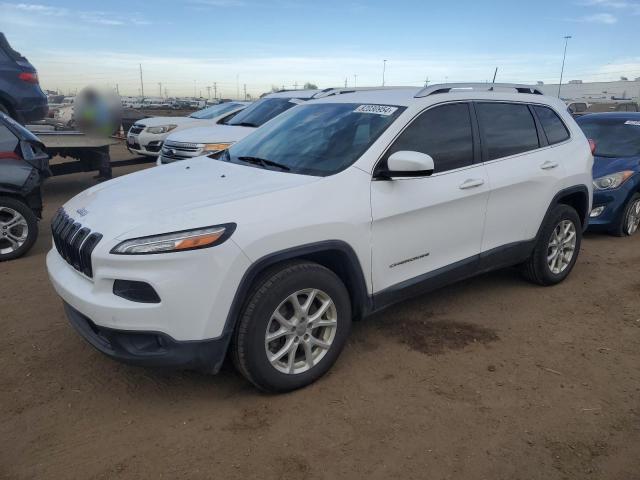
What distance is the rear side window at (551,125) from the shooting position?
4.76 meters

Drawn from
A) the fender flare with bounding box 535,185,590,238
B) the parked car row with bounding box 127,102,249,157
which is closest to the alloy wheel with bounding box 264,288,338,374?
the fender flare with bounding box 535,185,590,238

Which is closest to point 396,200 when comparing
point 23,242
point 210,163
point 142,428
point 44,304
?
point 210,163

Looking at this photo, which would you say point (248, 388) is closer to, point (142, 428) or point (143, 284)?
point (142, 428)

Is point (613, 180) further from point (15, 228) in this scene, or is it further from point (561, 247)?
point (15, 228)

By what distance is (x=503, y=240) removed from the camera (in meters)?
4.35

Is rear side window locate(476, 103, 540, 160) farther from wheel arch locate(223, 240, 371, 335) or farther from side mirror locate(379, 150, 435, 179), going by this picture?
wheel arch locate(223, 240, 371, 335)

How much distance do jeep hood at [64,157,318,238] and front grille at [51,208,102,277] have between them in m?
0.05

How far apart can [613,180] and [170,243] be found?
20.7 ft

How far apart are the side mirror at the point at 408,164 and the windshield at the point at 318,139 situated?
0.83 feet

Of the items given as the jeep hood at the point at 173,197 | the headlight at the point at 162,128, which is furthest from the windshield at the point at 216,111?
the jeep hood at the point at 173,197

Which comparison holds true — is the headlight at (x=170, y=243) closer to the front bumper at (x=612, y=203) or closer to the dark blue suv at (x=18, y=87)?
the front bumper at (x=612, y=203)

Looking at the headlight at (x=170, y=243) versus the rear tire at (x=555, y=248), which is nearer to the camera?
the headlight at (x=170, y=243)

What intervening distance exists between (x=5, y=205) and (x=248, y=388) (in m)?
4.06

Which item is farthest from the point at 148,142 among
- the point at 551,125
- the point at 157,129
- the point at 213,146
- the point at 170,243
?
the point at 170,243
